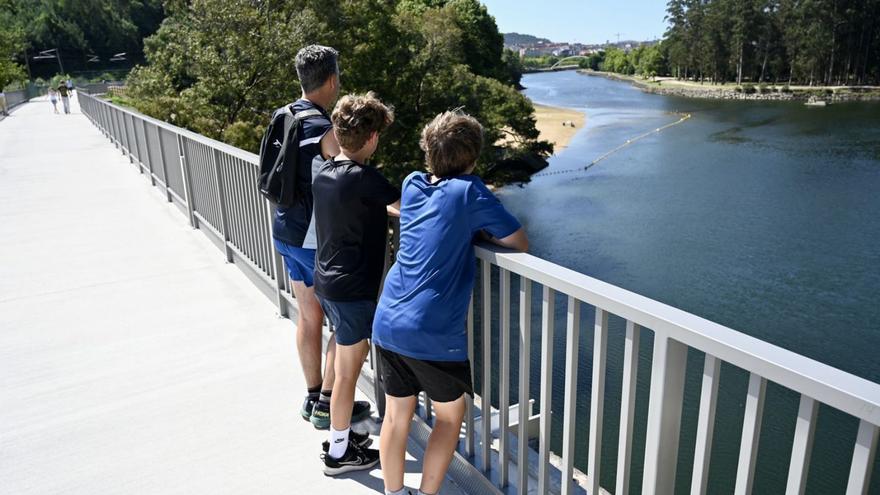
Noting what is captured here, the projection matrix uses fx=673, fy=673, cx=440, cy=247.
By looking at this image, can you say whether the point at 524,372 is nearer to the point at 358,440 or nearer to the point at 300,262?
the point at 358,440

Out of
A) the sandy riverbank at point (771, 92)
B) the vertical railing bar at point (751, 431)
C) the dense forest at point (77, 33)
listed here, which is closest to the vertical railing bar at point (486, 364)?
the vertical railing bar at point (751, 431)

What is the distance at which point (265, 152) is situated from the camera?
3.14 m

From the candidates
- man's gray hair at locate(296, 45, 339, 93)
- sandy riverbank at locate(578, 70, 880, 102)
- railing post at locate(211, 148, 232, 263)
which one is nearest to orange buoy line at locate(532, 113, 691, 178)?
sandy riverbank at locate(578, 70, 880, 102)

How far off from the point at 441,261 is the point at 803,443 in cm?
110

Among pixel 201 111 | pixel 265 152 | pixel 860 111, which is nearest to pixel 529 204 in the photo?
pixel 201 111

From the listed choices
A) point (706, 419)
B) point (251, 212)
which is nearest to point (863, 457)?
point (706, 419)

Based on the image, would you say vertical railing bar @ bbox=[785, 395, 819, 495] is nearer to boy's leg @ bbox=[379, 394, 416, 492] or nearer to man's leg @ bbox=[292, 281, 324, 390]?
boy's leg @ bbox=[379, 394, 416, 492]

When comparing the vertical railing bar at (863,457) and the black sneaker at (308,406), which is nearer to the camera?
the vertical railing bar at (863,457)

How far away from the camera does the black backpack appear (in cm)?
290

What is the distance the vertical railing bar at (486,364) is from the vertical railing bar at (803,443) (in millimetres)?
1083

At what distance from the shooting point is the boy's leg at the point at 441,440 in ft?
7.50

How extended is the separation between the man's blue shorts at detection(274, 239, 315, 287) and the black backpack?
22 centimetres

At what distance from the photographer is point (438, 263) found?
7.01 ft

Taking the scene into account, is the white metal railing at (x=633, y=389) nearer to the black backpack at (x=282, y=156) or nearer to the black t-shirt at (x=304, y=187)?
the black t-shirt at (x=304, y=187)
